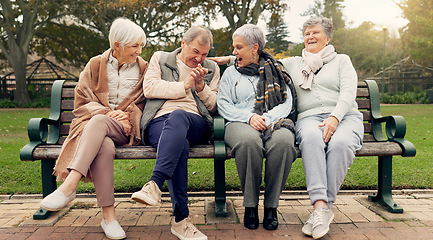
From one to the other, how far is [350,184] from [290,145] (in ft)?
4.92

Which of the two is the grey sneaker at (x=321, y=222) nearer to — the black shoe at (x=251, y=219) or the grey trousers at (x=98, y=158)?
the black shoe at (x=251, y=219)

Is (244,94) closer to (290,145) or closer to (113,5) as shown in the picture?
(290,145)

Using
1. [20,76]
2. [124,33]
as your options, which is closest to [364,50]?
[20,76]

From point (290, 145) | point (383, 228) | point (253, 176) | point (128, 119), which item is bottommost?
point (383, 228)

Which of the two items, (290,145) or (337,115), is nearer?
(290,145)

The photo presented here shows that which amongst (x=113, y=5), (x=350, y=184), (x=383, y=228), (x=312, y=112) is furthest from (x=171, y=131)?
(x=113, y=5)

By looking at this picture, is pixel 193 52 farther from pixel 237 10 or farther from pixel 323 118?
pixel 237 10

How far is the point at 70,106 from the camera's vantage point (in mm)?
3406

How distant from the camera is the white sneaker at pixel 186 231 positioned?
2.58 meters

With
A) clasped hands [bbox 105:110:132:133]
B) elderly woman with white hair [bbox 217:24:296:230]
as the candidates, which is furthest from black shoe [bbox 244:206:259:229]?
clasped hands [bbox 105:110:132:133]

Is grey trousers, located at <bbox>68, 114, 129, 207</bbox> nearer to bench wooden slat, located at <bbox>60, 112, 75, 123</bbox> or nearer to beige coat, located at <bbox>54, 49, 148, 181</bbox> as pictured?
beige coat, located at <bbox>54, 49, 148, 181</bbox>

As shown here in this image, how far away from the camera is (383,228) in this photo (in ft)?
9.24

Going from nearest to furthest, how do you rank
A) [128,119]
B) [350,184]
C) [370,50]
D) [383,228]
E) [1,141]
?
[383,228], [128,119], [350,184], [1,141], [370,50]

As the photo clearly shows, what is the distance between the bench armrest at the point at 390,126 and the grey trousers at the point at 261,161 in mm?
991
